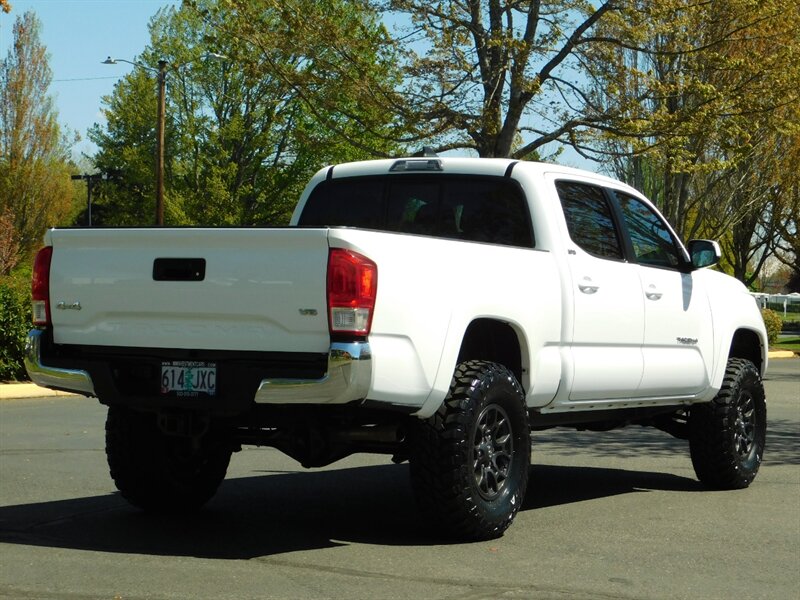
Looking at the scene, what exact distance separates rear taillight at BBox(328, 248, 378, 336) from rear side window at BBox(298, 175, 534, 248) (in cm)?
191

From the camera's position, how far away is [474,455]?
692cm

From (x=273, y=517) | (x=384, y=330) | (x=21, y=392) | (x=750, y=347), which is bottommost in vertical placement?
(x=21, y=392)

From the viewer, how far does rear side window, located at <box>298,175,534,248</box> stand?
812 cm

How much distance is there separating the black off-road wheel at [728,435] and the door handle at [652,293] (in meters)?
1.07

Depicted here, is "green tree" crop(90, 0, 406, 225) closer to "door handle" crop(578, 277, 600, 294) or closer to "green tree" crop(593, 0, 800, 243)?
"green tree" crop(593, 0, 800, 243)

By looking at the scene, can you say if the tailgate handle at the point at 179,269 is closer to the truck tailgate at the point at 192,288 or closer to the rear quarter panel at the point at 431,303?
the truck tailgate at the point at 192,288

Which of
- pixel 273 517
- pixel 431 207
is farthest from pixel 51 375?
pixel 431 207

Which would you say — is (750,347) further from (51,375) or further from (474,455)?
(51,375)

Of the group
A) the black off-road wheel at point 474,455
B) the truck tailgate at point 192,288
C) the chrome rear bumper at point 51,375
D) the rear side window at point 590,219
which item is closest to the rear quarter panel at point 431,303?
the black off-road wheel at point 474,455

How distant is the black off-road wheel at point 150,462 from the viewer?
7.77m

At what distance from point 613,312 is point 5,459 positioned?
520 cm

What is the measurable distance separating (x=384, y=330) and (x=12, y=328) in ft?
44.8

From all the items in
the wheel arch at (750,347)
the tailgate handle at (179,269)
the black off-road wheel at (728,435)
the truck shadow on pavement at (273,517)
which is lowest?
the truck shadow on pavement at (273,517)

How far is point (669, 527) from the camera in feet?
25.4
